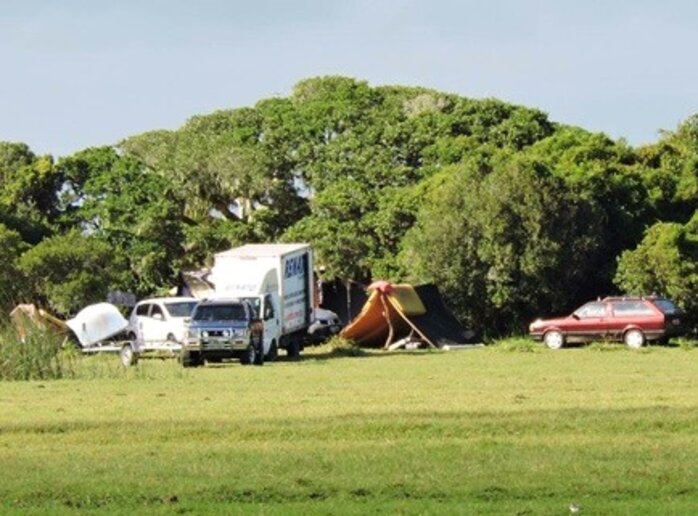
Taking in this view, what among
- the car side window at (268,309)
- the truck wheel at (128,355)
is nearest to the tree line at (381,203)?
the truck wheel at (128,355)

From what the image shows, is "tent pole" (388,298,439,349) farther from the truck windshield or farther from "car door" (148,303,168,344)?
the truck windshield

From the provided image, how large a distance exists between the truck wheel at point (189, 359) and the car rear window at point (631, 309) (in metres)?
14.4

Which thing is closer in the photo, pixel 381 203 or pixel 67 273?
pixel 67 273

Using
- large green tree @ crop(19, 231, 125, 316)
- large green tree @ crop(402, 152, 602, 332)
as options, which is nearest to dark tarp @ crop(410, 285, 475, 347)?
large green tree @ crop(402, 152, 602, 332)

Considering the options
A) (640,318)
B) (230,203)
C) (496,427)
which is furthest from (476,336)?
(496,427)

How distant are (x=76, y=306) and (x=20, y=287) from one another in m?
2.61

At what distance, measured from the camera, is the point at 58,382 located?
102ft

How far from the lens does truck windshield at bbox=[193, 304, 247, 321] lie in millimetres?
40625

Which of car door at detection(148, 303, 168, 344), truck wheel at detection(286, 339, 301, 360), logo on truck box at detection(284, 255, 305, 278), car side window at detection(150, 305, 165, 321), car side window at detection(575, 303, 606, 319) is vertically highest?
logo on truck box at detection(284, 255, 305, 278)

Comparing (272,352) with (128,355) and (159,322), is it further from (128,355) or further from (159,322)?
(128,355)

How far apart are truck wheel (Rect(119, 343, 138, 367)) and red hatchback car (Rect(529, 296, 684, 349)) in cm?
1317

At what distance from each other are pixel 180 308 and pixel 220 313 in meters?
4.52

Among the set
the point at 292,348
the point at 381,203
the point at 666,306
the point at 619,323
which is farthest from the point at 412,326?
the point at 381,203

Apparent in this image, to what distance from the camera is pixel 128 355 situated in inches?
1677
